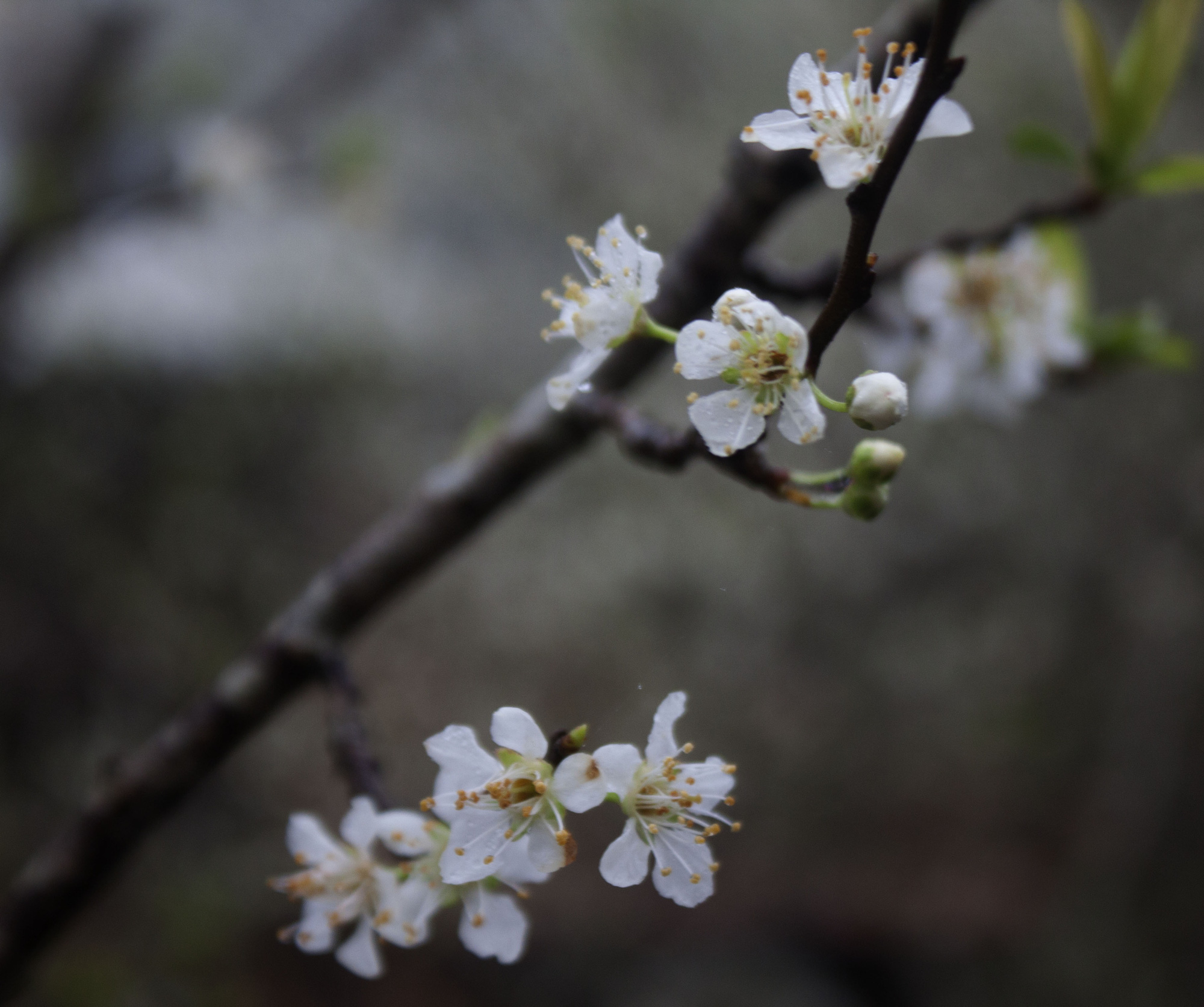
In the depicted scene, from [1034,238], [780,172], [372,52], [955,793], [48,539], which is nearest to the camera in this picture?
[780,172]

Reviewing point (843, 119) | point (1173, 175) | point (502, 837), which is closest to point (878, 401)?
point (843, 119)

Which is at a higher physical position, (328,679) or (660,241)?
(328,679)

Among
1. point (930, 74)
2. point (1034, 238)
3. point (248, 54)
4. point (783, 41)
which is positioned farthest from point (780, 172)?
point (783, 41)

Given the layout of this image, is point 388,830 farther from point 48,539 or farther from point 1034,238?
point 48,539

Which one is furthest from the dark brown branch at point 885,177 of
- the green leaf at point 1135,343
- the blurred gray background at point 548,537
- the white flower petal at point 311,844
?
the blurred gray background at point 548,537

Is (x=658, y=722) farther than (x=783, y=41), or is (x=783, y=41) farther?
(x=783, y=41)

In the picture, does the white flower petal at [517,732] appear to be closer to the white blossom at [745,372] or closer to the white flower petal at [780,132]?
the white blossom at [745,372]

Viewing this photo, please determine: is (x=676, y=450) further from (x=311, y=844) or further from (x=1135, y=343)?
(x=1135, y=343)
